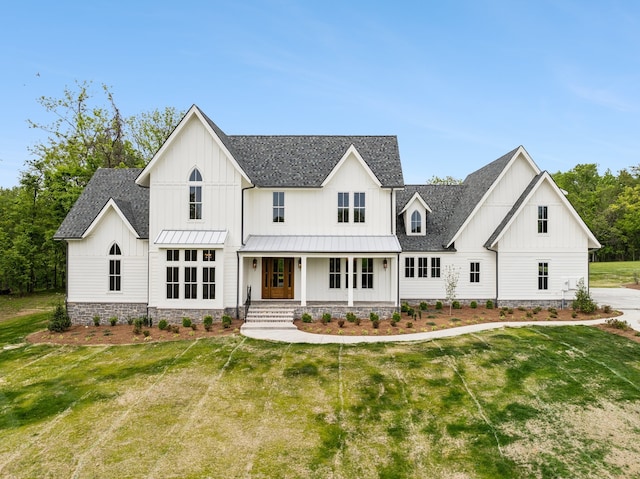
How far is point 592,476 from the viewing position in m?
7.07

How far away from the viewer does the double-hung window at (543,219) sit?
789 inches

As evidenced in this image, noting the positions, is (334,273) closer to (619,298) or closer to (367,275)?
(367,275)

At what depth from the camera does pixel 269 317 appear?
17109 mm

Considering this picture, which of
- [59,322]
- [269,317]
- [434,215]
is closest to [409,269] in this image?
[434,215]

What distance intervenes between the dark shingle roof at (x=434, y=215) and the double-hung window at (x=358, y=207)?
408 centimetres

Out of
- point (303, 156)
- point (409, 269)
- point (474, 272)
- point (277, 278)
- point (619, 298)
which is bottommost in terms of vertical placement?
point (619, 298)

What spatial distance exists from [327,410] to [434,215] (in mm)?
17151

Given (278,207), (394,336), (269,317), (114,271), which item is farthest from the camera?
(278,207)

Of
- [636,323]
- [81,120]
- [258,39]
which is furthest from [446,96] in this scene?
[81,120]

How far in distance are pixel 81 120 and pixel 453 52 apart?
35911 millimetres

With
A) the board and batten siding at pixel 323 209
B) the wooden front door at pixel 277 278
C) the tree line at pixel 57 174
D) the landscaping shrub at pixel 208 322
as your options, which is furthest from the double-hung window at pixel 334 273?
the tree line at pixel 57 174

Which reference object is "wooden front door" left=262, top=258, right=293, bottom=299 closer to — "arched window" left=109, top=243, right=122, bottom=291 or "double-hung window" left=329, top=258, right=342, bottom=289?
"double-hung window" left=329, top=258, right=342, bottom=289

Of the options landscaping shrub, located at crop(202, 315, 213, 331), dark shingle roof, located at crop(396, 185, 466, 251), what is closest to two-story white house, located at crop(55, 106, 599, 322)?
dark shingle roof, located at crop(396, 185, 466, 251)

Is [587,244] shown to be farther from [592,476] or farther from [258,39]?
[258,39]
